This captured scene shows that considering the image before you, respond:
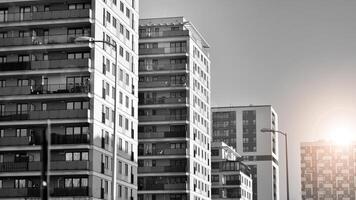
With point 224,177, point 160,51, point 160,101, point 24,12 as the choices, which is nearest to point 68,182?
point 24,12

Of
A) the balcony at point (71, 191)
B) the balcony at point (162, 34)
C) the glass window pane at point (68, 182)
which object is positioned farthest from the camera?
the balcony at point (162, 34)

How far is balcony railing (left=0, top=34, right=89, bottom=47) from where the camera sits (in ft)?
302

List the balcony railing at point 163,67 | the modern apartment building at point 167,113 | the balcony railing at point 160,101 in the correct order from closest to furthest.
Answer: the modern apartment building at point 167,113
the balcony railing at point 160,101
the balcony railing at point 163,67

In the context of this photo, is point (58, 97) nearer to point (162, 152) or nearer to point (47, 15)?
point (47, 15)

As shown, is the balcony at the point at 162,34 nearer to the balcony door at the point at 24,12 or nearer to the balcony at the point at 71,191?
the balcony door at the point at 24,12

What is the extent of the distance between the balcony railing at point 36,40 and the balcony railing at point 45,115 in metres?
7.98

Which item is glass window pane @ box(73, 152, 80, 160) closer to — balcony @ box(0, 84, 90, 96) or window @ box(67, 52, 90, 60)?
balcony @ box(0, 84, 90, 96)

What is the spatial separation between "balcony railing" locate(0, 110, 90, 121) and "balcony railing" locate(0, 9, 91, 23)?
423 inches

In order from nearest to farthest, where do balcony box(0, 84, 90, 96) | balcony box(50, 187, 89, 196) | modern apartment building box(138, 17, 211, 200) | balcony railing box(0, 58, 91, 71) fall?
balcony box(50, 187, 89, 196) → balcony box(0, 84, 90, 96) → balcony railing box(0, 58, 91, 71) → modern apartment building box(138, 17, 211, 200)

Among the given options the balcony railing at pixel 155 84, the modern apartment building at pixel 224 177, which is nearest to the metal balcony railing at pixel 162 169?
the balcony railing at pixel 155 84

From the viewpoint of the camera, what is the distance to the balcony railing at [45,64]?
90438 millimetres

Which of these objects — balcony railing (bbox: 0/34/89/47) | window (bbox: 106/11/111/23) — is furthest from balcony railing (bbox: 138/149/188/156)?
balcony railing (bbox: 0/34/89/47)

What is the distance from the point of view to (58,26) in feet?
305

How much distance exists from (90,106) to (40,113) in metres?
5.86
